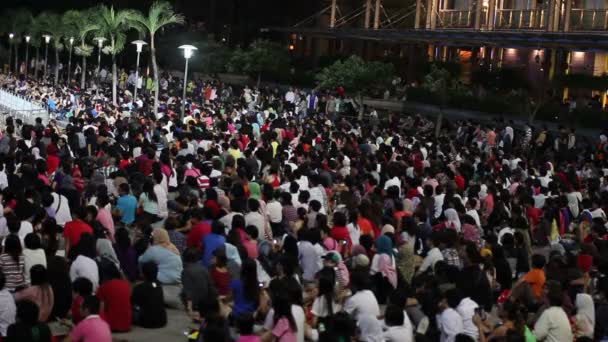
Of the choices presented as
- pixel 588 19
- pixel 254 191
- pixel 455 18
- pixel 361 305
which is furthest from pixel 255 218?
pixel 455 18

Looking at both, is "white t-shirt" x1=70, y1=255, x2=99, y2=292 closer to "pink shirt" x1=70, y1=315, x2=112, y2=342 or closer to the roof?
"pink shirt" x1=70, y1=315, x2=112, y2=342

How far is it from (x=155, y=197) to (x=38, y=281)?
5.41 meters

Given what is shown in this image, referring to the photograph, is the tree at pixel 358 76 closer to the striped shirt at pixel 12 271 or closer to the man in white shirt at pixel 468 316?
the man in white shirt at pixel 468 316

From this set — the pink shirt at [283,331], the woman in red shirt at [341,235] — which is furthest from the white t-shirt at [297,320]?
the woman in red shirt at [341,235]

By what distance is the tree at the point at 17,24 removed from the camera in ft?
212

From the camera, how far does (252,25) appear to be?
60594 millimetres

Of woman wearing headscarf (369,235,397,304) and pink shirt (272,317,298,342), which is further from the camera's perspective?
woman wearing headscarf (369,235,397,304)

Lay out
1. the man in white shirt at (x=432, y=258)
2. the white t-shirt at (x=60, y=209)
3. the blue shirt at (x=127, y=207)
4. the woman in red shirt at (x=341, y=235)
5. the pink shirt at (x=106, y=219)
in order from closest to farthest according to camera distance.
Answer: the man in white shirt at (x=432, y=258)
the pink shirt at (x=106, y=219)
the woman in red shirt at (x=341, y=235)
the white t-shirt at (x=60, y=209)
the blue shirt at (x=127, y=207)

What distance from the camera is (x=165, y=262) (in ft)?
41.3

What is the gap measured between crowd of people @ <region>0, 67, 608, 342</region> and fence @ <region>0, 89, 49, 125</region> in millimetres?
6547

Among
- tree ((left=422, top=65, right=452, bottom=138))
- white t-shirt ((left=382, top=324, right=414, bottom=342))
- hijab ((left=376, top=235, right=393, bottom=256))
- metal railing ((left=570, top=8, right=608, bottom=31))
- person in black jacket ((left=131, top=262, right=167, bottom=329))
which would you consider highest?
metal railing ((left=570, top=8, right=608, bottom=31))

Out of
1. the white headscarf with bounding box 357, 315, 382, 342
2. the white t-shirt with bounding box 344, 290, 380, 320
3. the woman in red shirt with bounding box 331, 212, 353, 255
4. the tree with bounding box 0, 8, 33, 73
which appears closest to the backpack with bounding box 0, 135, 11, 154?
the woman in red shirt with bounding box 331, 212, 353, 255

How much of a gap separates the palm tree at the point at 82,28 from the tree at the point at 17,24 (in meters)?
11.6

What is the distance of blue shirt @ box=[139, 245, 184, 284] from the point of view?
12.5 m
